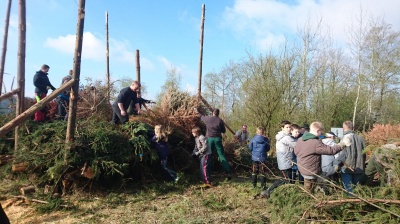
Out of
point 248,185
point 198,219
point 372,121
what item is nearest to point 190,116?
point 248,185

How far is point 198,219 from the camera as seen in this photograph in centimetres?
491

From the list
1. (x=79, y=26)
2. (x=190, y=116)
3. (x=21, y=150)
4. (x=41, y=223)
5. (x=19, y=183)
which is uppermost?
(x=79, y=26)

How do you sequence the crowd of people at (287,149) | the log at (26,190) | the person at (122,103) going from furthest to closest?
1. the person at (122,103)
2. the log at (26,190)
3. the crowd of people at (287,149)

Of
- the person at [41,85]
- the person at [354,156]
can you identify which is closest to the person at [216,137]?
the person at [354,156]

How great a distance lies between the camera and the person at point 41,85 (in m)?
8.16

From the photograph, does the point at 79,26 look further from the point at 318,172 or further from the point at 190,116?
the point at 318,172

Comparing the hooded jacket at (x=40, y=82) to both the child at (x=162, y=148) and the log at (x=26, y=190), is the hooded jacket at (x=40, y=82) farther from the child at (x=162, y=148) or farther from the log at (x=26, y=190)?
the child at (x=162, y=148)

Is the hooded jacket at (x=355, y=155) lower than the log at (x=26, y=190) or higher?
higher

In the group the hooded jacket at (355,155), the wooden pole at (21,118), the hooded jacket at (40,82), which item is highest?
the hooded jacket at (40,82)

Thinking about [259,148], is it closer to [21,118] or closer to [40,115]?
[21,118]

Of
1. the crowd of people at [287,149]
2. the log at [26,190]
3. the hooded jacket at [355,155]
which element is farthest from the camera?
the log at [26,190]

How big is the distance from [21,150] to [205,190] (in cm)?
400

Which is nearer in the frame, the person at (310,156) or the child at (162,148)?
the person at (310,156)

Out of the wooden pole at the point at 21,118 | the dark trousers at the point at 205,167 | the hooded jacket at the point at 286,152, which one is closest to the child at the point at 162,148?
the dark trousers at the point at 205,167
